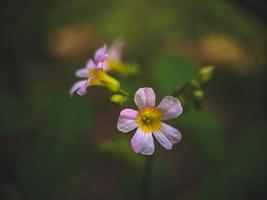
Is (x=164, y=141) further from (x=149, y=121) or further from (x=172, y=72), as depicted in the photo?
(x=172, y=72)

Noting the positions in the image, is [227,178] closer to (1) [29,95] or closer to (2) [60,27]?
(1) [29,95]

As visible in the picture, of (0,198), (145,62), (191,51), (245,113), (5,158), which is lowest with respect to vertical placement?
(0,198)

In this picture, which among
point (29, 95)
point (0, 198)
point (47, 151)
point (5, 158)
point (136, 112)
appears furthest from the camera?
point (29, 95)

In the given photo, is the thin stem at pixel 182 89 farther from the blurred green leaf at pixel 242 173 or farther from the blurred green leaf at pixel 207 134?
the blurred green leaf at pixel 242 173

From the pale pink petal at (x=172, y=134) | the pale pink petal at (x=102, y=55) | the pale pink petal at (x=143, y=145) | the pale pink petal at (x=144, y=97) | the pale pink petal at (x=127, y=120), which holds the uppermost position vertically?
the pale pink petal at (x=102, y=55)

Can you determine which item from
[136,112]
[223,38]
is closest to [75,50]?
[223,38]

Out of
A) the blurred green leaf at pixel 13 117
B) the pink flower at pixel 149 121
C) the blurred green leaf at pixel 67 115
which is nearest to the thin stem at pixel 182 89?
the pink flower at pixel 149 121

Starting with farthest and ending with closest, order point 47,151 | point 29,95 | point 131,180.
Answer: point 29,95 < point 131,180 < point 47,151

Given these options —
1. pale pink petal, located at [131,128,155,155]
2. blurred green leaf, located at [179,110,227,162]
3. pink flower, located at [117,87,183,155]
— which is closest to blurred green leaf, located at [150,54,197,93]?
blurred green leaf, located at [179,110,227,162]
